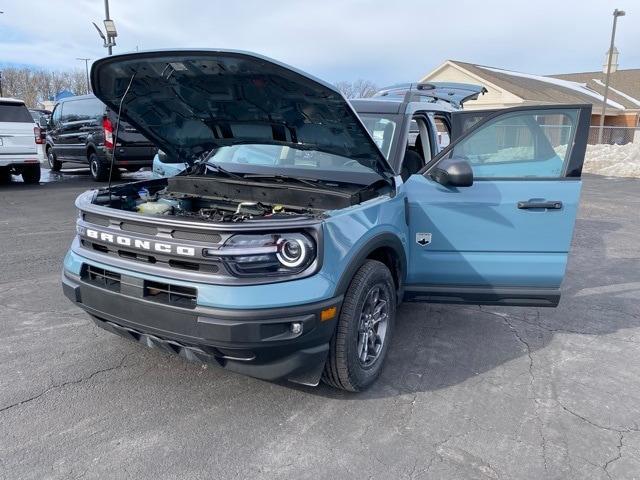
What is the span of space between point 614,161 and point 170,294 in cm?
2298

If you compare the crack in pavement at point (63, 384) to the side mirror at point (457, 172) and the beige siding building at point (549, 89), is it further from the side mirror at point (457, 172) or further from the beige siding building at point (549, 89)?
the beige siding building at point (549, 89)

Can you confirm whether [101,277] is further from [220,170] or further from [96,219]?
[220,170]

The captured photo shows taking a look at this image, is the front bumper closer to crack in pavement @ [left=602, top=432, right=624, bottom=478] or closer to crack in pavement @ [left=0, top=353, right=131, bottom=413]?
crack in pavement @ [left=0, top=353, right=131, bottom=413]

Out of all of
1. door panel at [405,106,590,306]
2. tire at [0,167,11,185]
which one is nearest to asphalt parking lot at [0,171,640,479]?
door panel at [405,106,590,306]

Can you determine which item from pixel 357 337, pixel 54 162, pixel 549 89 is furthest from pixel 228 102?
pixel 549 89

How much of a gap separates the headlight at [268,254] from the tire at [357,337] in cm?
45

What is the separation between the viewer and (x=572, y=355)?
3.86 metres

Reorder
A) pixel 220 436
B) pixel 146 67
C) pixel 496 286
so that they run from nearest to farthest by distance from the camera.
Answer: pixel 220 436 < pixel 146 67 < pixel 496 286

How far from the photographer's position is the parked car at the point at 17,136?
10.7 m

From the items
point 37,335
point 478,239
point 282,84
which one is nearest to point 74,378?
point 37,335

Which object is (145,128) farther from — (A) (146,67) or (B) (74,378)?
(B) (74,378)

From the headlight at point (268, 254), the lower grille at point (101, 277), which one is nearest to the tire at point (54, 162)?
the lower grille at point (101, 277)

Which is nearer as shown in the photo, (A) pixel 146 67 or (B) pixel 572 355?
→ (A) pixel 146 67

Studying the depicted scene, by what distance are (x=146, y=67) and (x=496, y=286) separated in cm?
284
